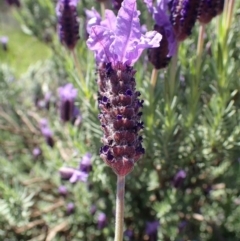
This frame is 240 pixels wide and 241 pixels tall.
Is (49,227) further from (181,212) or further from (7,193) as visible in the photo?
(181,212)

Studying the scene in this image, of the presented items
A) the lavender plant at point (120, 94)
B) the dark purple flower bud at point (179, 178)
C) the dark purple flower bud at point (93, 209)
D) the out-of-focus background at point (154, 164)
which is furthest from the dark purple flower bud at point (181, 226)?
the lavender plant at point (120, 94)

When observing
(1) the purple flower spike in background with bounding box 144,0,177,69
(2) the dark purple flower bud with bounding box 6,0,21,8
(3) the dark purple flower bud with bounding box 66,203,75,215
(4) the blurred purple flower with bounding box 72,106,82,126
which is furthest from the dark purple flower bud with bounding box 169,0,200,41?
(2) the dark purple flower bud with bounding box 6,0,21,8

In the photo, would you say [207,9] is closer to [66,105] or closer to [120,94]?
[120,94]

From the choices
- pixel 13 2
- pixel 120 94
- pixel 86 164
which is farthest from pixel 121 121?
pixel 13 2

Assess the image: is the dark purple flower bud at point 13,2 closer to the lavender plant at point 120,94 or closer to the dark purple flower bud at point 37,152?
the dark purple flower bud at point 37,152

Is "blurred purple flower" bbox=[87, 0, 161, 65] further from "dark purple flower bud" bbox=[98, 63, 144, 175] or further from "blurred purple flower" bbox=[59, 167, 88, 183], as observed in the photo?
"blurred purple flower" bbox=[59, 167, 88, 183]

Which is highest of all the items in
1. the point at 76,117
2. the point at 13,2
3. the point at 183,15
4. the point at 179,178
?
the point at 13,2

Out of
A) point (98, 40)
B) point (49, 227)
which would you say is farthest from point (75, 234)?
point (98, 40)
